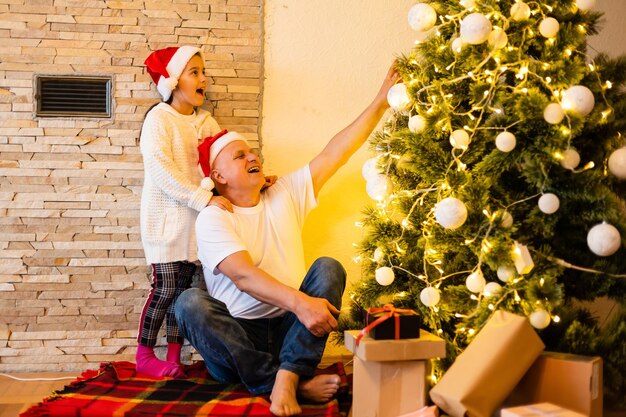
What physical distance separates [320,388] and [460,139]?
0.87 m

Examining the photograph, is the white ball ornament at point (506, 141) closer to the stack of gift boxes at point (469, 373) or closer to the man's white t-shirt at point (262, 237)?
the stack of gift boxes at point (469, 373)

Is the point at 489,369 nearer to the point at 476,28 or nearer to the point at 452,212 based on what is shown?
the point at 452,212

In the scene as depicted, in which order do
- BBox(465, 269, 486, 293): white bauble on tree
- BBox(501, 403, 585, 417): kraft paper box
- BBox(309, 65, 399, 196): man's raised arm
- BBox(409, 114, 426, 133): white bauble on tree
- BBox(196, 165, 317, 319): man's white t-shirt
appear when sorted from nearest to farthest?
BBox(501, 403, 585, 417): kraft paper box → BBox(465, 269, 486, 293): white bauble on tree → BBox(409, 114, 426, 133): white bauble on tree → BBox(196, 165, 317, 319): man's white t-shirt → BBox(309, 65, 399, 196): man's raised arm

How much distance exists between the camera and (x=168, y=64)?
7.97 ft

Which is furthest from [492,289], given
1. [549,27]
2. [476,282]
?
[549,27]

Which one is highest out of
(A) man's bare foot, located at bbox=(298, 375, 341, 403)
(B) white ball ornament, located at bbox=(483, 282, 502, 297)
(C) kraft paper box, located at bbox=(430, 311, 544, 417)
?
(B) white ball ornament, located at bbox=(483, 282, 502, 297)

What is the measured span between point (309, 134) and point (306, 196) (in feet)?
1.16

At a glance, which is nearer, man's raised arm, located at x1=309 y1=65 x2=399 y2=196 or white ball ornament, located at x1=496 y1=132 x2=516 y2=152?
white ball ornament, located at x1=496 y1=132 x2=516 y2=152

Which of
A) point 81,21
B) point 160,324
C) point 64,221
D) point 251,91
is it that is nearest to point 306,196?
point 251,91

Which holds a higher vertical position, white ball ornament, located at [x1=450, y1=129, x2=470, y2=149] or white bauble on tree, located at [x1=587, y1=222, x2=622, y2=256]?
white ball ornament, located at [x1=450, y1=129, x2=470, y2=149]

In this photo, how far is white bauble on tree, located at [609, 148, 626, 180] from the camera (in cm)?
176

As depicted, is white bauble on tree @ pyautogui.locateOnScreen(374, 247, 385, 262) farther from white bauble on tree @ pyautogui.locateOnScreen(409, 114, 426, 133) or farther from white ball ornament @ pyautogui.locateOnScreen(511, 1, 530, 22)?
white ball ornament @ pyautogui.locateOnScreen(511, 1, 530, 22)

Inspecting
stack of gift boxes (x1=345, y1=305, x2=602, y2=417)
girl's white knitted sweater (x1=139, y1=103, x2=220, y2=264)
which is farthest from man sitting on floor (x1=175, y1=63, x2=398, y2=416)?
stack of gift boxes (x1=345, y1=305, x2=602, y2=417)

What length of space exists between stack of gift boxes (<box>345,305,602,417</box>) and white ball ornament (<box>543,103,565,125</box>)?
536 millimetres
